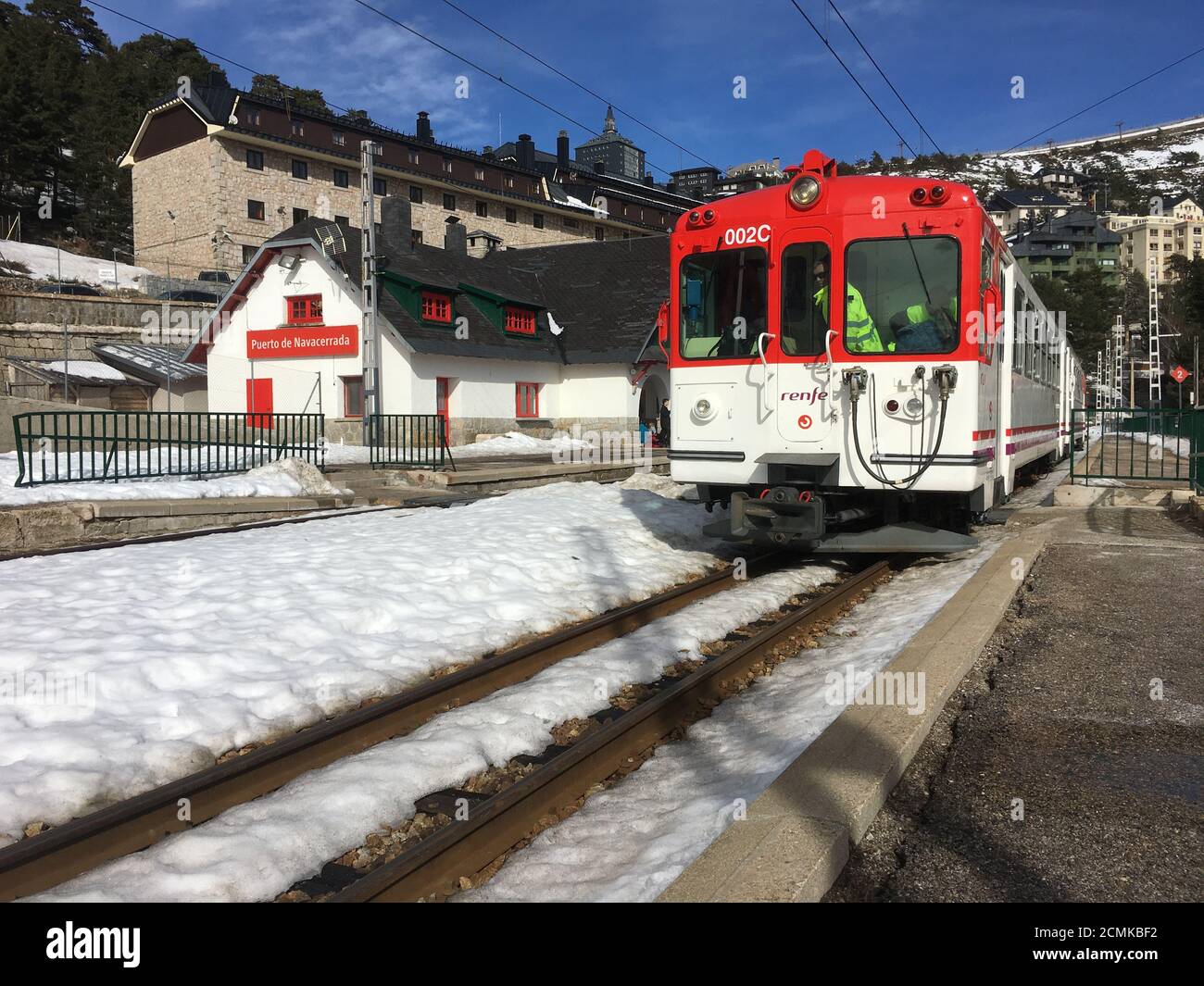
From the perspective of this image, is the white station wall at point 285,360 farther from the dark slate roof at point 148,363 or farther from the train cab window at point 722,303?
the train cab window at point 722,303

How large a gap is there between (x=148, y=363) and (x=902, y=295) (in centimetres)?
3214

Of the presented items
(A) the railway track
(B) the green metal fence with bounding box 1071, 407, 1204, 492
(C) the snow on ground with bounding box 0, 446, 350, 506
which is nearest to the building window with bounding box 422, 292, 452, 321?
(C) the snow on ground with bounding box 0, 446, 350, 506

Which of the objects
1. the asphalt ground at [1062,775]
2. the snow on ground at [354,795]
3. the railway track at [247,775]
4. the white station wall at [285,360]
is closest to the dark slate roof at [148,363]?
the white station wall at [285,360]

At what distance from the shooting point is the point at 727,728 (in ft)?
16.8

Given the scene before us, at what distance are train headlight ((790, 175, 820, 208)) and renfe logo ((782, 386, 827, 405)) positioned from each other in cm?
171

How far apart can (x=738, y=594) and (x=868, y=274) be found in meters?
3.15

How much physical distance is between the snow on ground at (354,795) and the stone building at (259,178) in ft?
132

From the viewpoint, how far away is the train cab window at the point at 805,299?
8.35 meters

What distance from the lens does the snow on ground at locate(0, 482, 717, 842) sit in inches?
174

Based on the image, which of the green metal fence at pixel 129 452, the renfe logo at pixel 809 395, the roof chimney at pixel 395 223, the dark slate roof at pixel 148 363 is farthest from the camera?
the roof chimney at pixel 395 223

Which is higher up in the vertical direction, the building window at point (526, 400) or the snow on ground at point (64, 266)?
the snow on ground at point (64, 266)

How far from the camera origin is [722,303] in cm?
889
